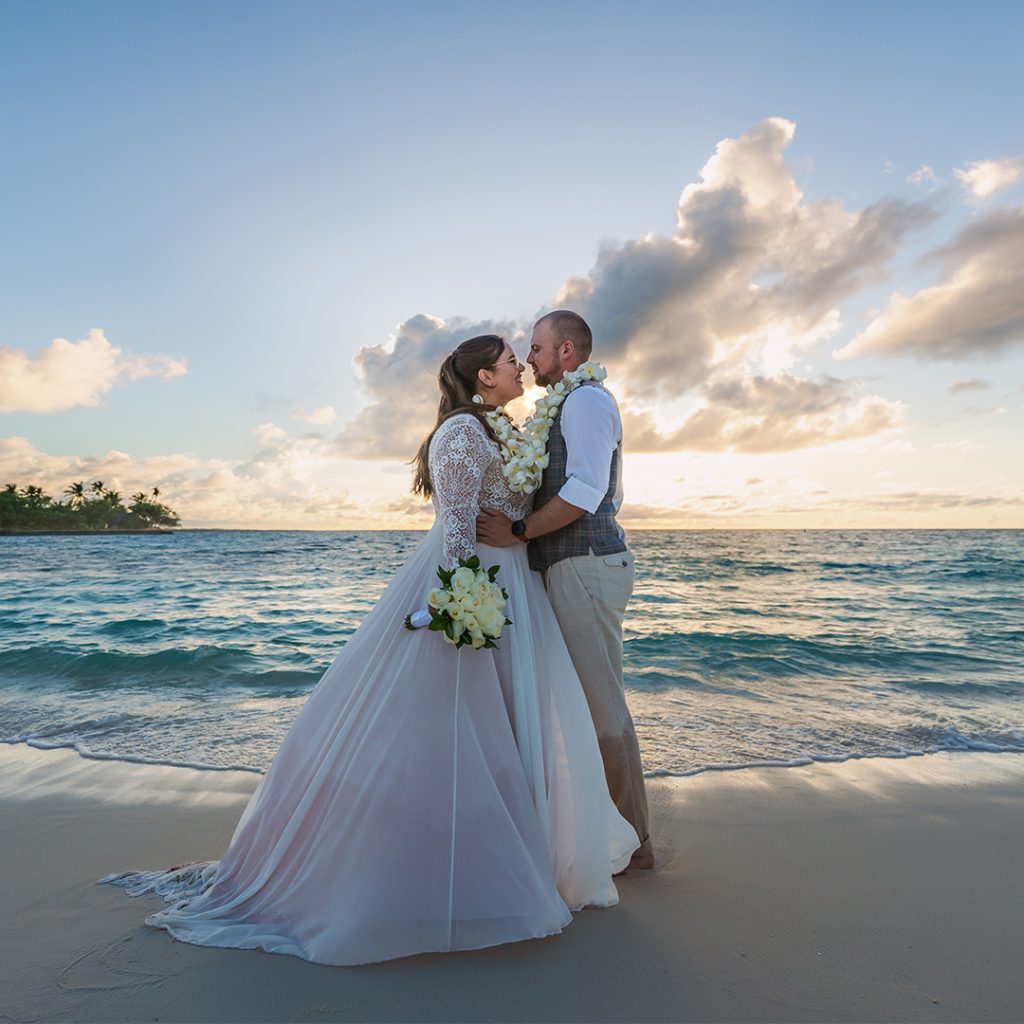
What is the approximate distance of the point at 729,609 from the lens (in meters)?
14.6

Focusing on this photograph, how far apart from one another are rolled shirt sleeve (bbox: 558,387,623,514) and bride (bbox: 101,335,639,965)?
1.01 feet

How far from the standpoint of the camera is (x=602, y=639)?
318 centimetres

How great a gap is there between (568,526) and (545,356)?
33.1 inches

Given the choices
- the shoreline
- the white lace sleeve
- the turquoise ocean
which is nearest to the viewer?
the white lace sleeve

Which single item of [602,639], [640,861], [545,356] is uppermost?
[545,356]

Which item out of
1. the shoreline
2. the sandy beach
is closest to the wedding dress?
the sandy beach

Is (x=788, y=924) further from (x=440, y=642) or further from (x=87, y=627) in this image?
(x=87, y=627)

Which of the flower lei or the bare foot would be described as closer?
Result: the flower lei

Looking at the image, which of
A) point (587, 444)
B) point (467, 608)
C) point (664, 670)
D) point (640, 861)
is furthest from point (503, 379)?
point (664, 670)

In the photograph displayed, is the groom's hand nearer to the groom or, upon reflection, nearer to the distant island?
the groom

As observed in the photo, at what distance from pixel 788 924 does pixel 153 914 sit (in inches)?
101

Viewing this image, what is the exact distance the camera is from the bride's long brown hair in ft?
10.5

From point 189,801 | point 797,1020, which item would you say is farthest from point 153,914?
point 797,1020
